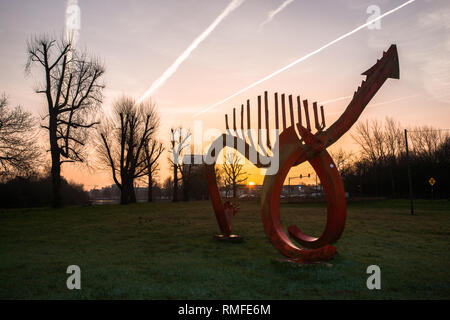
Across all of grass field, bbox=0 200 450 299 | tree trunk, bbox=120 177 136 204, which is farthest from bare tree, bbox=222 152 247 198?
grass field, bbox=0 200 450 299

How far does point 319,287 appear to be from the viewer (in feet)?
16.0

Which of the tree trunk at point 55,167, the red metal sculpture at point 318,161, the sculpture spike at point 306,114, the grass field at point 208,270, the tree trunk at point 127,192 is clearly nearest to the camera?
the grass field at point 208,270

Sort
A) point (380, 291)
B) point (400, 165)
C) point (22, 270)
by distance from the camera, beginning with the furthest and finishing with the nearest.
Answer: point (400, 165) < point (22, 270) < point (380, 291)

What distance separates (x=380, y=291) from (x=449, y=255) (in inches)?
155

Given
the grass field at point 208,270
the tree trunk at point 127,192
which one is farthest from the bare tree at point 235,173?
the grass field at point 208,270

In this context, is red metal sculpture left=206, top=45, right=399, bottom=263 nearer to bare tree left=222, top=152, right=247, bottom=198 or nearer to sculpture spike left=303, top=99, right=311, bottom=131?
sculpture spike left=303, top=99, right=311, bottom=131

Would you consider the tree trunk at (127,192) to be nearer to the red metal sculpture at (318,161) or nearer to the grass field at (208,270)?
the grass field at (208,270)

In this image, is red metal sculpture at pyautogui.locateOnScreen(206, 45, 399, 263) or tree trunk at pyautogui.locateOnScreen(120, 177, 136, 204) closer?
red metal sculpture at pyautogui.locateOnScreen(206, 45, 399, 263)

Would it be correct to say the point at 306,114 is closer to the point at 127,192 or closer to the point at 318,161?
A: the point at 318,161

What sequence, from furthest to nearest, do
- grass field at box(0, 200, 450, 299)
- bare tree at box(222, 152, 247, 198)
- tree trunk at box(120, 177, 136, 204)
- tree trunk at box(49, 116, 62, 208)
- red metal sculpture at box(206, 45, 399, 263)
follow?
bare tree at box(222, 152, 247, 198) < tree trunk at box(120, 177, 136, 204) < tree trunk at box(49, 116, 62, 208) < red metal sculpture at box(206, 45, 399, 263) < grass field at box(0, 200, 450, 299)

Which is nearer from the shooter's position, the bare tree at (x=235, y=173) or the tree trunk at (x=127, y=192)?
the tree trunk at (x=127, y=192)
